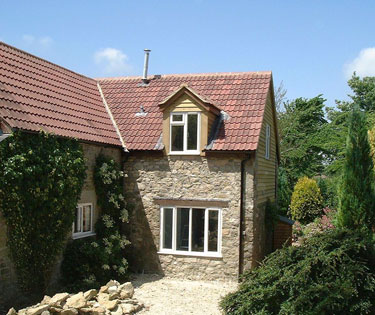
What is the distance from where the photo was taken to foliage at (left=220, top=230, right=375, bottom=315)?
8.30 m

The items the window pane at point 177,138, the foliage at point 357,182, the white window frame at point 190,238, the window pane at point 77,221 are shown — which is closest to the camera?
the window pane at point 77,221

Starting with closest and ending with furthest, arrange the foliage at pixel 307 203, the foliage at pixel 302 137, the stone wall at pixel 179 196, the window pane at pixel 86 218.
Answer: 1. the window pane at pixel 86 218
2. the stone wall at pixel 179 196
3. the foliage at pixel 307 203
4. the foliage at pixel 302 137

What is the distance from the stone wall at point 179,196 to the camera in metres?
15.1

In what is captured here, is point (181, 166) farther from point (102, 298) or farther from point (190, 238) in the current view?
point (102, 298)

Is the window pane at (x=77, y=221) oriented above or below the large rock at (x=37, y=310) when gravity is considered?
above

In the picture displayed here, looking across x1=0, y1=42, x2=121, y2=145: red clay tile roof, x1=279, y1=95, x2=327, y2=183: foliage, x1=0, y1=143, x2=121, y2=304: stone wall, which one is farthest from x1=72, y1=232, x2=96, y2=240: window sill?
x1=279, y1=95, x2=327, y2=183: foliage

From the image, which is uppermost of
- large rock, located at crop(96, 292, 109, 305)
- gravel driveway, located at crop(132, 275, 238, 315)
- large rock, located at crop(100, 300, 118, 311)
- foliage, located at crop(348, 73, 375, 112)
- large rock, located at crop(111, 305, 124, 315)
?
foliage, located at crop(348, 73, 375, 112)

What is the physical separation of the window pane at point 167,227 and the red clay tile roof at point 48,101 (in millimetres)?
3059

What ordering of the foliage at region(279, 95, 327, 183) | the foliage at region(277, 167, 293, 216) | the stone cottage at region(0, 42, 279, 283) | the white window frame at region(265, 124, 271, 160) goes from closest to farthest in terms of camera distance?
the stone cottage at region(0, 42, 279, 283), the white window frame at region(265, 124, 271, 160), the foliage at region(277, 167, 293, 216), the foliage at region(279, 95, 327, 183)

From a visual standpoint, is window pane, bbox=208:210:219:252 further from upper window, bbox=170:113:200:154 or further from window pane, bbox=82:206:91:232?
window pane, bbox=82:206:91:232

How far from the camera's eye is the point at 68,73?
18.0 meters

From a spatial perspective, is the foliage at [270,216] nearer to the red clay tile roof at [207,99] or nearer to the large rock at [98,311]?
the red clay tile roof at [207,99]

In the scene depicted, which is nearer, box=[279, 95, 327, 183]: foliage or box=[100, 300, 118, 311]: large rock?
box=[100, 300, 118, 311]: large rock

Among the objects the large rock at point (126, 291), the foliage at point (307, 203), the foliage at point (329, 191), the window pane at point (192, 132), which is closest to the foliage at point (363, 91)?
the foliage at point (329, 191)
